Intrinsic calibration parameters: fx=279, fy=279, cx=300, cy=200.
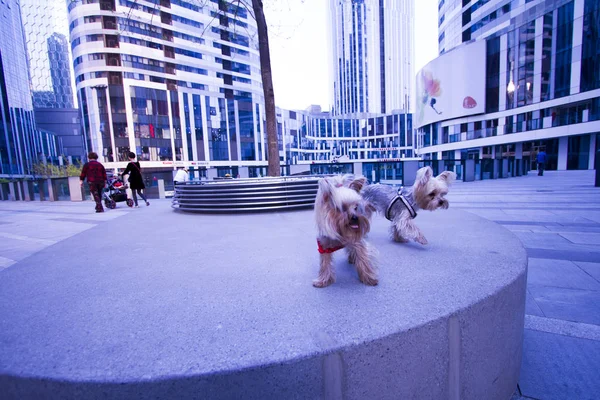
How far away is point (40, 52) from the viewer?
59406mm

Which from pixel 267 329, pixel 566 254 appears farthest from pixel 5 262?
pixel 566 254

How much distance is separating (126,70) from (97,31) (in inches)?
257

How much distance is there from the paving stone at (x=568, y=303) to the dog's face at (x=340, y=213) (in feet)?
6.49

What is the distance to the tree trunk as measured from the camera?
257 inches

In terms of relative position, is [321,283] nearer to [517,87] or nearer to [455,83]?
[517,87]

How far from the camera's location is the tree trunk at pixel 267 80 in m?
6.53

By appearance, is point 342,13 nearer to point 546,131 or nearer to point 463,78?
point 463,78

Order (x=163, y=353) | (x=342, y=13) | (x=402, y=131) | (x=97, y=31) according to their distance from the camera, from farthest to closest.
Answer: (x=342, y=13) → (x=402, y=131) → (x=97, y=31) → (x=163, y=353)

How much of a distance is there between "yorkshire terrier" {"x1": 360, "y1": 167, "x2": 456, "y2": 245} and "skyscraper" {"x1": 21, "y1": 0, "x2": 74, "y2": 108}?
60240 millimetres

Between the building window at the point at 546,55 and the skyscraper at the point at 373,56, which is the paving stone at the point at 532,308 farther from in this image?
the skyscraper at the point at 373,56

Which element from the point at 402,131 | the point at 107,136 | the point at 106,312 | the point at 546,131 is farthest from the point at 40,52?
the point at 402,131

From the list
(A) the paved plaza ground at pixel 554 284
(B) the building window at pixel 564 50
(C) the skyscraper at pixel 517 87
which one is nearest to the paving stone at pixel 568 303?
(A) the paved plaza ground at pixel 554 284

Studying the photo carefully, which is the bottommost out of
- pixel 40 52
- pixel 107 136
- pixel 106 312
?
pixel 106 312

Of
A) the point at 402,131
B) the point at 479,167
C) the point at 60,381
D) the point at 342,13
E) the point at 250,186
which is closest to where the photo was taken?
the point at 60,381
